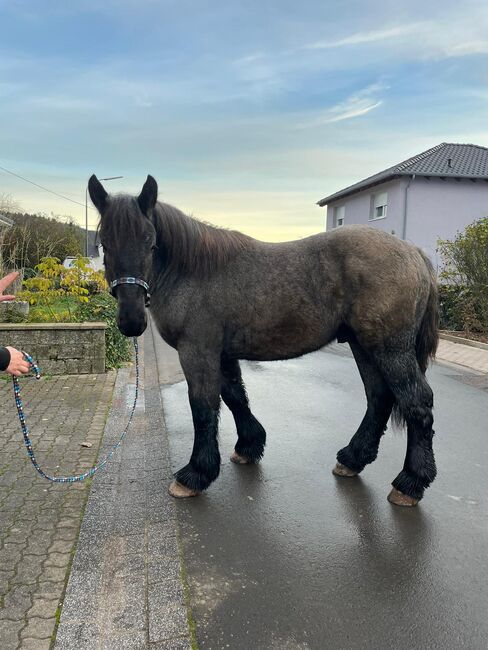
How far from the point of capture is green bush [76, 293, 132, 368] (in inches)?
289

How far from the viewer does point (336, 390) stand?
6.70 meters

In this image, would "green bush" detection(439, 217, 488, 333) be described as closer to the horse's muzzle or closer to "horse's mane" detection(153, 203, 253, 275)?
"horse's mane" detection(153, 203, 253, 275)

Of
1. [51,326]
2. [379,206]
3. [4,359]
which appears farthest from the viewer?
[379,206]

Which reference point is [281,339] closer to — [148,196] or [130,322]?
[130,322]

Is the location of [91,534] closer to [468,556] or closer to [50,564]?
[50,564]

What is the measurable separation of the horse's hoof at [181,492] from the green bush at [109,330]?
4163 millimetres

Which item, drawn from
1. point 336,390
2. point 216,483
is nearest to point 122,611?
point 216,483

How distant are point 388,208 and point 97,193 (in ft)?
72.9

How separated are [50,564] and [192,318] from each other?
1629mm

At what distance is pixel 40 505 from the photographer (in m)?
3.13

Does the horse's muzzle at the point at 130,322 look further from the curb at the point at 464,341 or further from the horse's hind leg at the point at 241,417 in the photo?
the curb at the point at 464,341

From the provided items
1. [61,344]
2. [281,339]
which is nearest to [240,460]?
[281,339]

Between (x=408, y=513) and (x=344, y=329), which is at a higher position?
(x=344, y=329)

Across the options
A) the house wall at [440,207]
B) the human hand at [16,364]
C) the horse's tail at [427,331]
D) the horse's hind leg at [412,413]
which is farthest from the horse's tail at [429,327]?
the house wall at [440,207]
